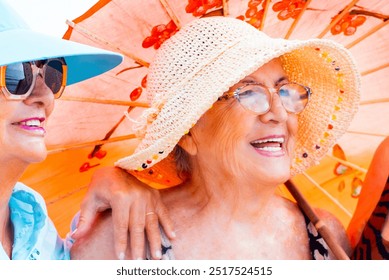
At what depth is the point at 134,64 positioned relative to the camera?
7.61 ft

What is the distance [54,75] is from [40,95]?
10cm

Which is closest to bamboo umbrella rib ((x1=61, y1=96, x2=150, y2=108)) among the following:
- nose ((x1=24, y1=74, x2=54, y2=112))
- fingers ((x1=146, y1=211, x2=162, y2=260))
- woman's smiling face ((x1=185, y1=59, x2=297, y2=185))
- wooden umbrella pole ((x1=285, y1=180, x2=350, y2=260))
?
nose ((x1=24, y1=74, x2=54, y2=112))

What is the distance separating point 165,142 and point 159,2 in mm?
506

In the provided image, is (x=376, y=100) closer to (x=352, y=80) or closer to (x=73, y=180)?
(x=352, y=80)

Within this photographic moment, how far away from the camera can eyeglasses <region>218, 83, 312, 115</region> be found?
2.11 metres

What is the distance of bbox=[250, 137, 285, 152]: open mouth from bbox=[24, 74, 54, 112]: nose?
0.72 m

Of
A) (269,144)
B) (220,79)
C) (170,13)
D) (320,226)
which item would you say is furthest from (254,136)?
(170,13)

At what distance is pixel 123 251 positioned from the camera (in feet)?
6.75

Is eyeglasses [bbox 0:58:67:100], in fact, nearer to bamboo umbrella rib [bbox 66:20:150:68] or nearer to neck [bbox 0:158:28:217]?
bamboo umbrella rib [bbox 66:20:150:68]

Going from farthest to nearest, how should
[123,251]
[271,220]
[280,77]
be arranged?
1. [271,220]
2. [280,77]
3. [123,251]

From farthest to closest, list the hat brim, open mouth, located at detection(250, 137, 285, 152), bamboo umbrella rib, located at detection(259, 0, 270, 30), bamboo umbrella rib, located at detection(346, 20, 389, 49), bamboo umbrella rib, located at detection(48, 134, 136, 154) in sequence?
bamboo umbrella rib, located at detection(346, 20, 389, 49), bamboo umbrella rib, located at detection(259, 0, 270, 30), bamboo umbrella rib, located at detection(48, 134, 136, 154), open mouth, located at detection(250, 137, 285, 152), the hat brim

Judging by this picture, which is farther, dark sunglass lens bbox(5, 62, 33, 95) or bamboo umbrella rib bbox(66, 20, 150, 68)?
bamboo umbrella rib bbox(66, 20, 150, 68)

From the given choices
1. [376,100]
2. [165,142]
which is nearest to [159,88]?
[165,142]

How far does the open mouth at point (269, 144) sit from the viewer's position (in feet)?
6.96
